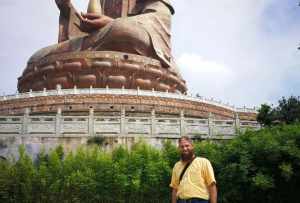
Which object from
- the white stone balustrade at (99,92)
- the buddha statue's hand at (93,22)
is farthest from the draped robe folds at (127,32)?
the white stone balustrade at (99,92)

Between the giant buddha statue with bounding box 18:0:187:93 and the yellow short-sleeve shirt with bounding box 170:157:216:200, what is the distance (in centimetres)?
1973

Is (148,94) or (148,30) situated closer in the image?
Answer: (148,94)

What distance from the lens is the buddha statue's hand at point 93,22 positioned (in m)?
26.4

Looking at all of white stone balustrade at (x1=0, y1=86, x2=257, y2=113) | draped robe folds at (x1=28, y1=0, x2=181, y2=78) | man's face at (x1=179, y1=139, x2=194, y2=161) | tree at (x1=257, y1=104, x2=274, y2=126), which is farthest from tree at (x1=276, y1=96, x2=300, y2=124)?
draped robe folds at (x1=28, y1=0, x2=181, y2=78)

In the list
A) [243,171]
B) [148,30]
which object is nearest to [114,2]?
[148,30]

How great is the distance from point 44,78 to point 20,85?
3.11m

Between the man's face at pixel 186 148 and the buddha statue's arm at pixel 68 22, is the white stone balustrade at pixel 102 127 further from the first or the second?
the buddha statue's arm at pixel 68 22

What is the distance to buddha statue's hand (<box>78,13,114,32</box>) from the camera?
26359 millimetres

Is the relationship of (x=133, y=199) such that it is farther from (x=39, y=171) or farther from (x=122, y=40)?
(x=122, y=40)

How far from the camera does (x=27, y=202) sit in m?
10.6

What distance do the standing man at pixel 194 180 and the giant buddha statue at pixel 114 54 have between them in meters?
19.7

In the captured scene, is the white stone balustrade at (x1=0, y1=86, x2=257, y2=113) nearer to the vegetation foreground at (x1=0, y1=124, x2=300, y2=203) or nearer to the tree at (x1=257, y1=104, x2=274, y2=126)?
the tree at (x1=257, y1=104, x2=274, y2=126)

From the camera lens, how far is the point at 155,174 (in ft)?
34.3

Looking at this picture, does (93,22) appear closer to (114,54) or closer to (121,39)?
(121,39)
